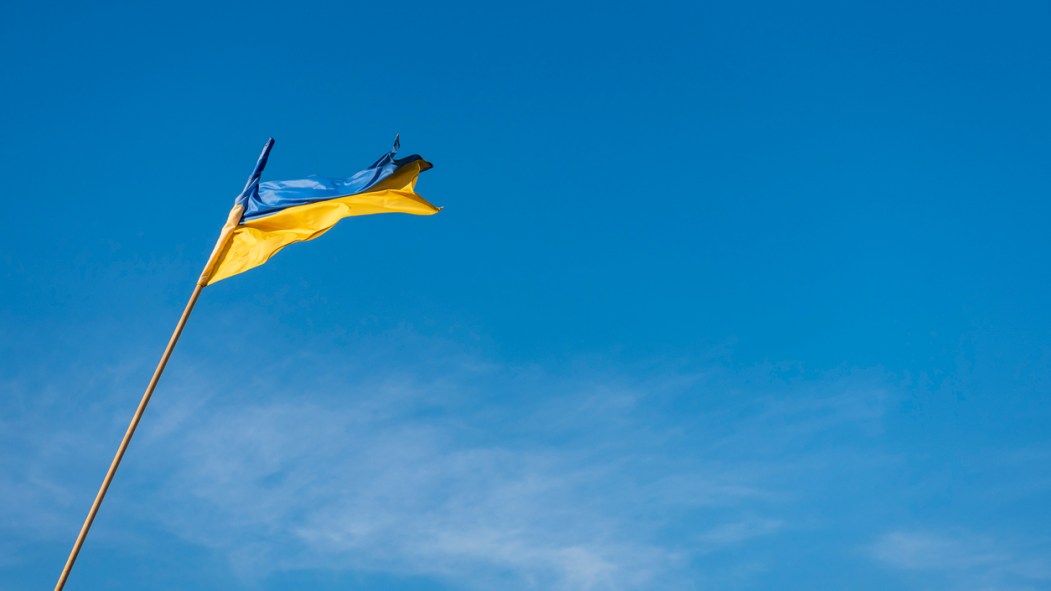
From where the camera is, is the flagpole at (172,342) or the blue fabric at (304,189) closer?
the flagpole at (172,342)

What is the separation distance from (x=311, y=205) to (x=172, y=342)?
20.7 ft

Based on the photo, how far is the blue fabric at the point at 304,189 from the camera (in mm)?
31109

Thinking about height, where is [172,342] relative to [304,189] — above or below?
below

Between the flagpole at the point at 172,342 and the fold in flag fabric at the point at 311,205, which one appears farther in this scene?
the fold in flag fabric at the point at 311,205

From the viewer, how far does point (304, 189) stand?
31.7m

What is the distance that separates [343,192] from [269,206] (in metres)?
2.16

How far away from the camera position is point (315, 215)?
3147 centimetres

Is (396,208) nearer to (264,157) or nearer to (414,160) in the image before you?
(414,160)

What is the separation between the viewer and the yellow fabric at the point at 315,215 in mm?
30875

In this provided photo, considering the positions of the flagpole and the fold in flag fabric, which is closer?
the flagpole

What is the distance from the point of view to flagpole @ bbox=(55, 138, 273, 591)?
79.7 feet

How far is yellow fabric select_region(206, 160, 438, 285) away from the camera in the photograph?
30.9 meters

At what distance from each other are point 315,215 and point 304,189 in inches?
36.0

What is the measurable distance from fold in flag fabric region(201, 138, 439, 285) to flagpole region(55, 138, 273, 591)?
0.15ft
